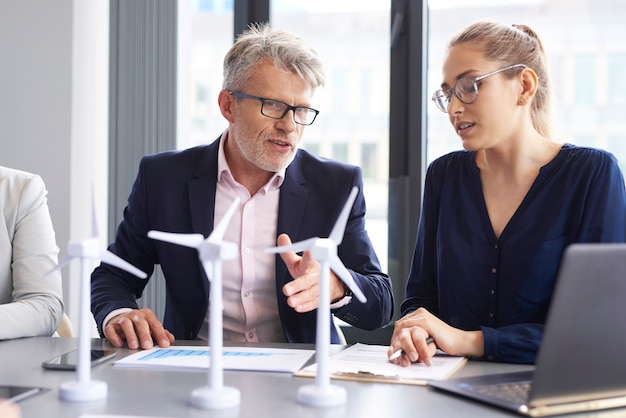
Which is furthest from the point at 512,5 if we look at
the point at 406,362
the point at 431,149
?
A: the point at 406,362

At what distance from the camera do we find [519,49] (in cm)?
227

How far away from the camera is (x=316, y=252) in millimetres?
1433

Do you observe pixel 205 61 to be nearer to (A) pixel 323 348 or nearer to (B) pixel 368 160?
(B) pixel 368 160

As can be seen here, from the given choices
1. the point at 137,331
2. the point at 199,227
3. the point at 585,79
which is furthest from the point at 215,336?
the point at 585,79

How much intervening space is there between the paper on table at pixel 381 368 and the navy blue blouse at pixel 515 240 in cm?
36

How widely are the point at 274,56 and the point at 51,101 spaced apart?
1.72m

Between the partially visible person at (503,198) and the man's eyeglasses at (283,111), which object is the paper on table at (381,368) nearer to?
the partially visible person at (503,198)

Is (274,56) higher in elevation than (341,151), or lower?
higher

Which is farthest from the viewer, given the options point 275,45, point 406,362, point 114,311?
point 275,45

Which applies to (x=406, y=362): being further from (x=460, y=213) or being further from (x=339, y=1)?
(x=339, y=1)

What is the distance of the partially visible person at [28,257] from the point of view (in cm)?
223

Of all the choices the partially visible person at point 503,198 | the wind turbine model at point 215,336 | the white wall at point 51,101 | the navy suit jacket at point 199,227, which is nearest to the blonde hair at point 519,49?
the partially visible person at point 503,198

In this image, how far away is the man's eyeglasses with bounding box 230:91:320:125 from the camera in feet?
8.25

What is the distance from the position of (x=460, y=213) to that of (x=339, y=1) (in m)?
2.08
